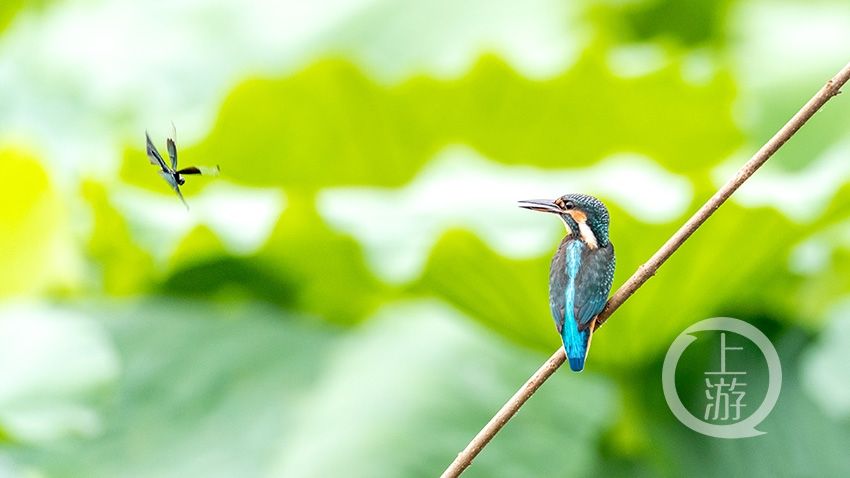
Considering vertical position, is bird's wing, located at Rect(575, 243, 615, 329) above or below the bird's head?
below

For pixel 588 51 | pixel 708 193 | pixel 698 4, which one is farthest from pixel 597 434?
pixel 698 4

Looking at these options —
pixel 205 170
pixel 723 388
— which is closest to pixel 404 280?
pixel 723 388

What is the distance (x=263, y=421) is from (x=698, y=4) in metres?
0.68

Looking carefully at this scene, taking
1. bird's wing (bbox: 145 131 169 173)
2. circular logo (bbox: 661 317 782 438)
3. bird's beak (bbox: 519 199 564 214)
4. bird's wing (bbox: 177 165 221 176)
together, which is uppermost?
bird's wing (bbox: 145 131 169 173)

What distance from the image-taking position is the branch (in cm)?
12

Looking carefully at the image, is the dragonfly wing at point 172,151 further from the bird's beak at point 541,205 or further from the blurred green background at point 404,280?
the blurred green background at point 404,280

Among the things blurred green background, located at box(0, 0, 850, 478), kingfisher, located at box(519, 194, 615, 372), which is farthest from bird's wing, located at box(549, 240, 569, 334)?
blurred green background, located at box(0, 0, 850, 478)

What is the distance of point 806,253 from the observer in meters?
0.52

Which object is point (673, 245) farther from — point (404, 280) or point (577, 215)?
point (404, 280)

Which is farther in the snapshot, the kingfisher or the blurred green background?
the blurred green background

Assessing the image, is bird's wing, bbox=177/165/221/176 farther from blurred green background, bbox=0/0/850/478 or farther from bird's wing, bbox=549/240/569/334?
blurred green background, bbox=0/0/850/478

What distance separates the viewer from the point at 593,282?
0.49 feet

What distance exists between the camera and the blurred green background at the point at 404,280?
42 centimetres

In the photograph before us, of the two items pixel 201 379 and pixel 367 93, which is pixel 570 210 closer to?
pixel 201 379
